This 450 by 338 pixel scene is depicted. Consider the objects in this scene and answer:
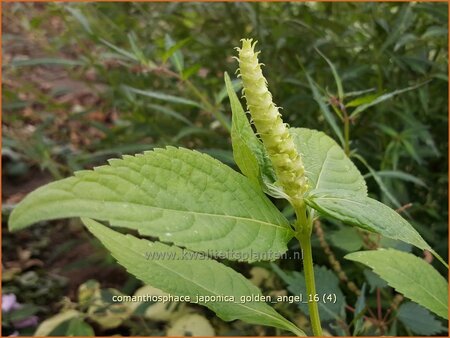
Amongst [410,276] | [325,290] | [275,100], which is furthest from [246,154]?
[275,100]

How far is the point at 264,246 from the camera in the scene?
0.52 m

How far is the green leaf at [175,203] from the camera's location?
435 mm

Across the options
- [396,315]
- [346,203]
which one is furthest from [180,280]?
[396,315]

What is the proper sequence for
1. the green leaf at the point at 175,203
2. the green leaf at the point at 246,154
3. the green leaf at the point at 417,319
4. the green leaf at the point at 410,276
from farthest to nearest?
the green leaf at the point at 417,319
the green leaf at the point at 410,276
the green leaf at the point at 246,154
the green leaf at the point at 175,203

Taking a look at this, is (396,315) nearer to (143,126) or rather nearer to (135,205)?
(135,205)

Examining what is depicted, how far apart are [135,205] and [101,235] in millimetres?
136

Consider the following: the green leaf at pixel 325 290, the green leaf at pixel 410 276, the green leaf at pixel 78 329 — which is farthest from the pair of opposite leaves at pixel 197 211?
the green leaf at pixel 78 329

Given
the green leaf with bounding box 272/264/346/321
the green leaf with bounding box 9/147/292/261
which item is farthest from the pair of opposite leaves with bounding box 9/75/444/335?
the green leaf with bounding box 272/264/346/321

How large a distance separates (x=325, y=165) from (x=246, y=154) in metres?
0.16

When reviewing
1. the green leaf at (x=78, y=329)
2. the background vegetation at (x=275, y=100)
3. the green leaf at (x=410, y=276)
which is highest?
the background vegetation at (x=275, y=100)

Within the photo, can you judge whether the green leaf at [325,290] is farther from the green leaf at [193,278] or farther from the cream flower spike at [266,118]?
the cream flower spike at [266,118]

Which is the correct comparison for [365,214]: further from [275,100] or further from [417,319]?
[275,100]

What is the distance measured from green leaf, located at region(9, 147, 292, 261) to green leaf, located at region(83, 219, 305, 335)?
0.12 metres

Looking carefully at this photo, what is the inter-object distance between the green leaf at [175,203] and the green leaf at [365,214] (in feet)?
0.16
